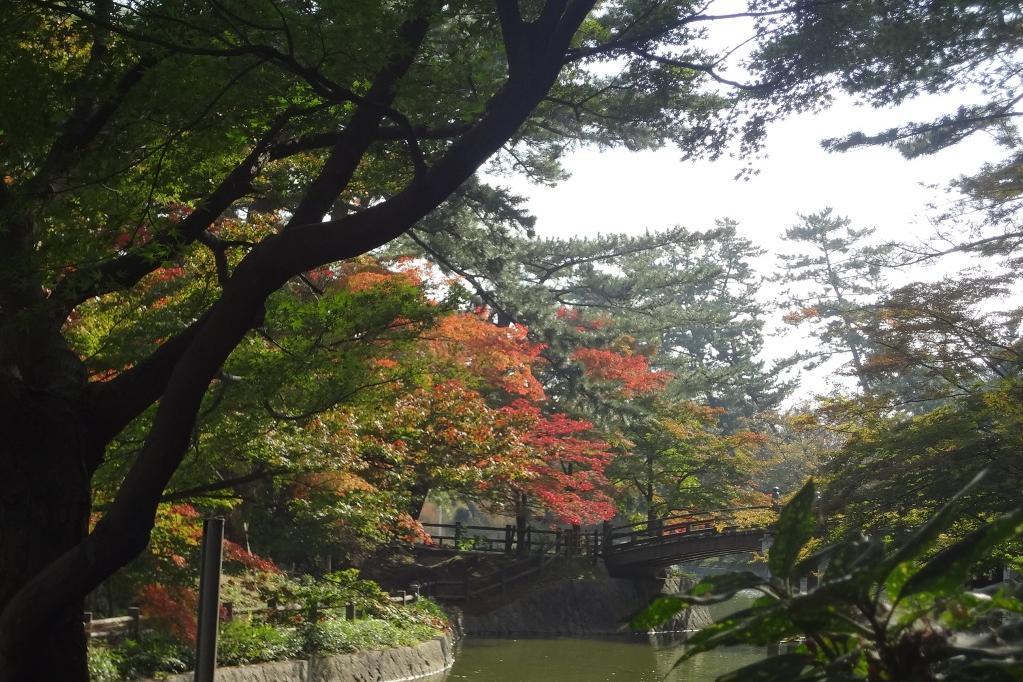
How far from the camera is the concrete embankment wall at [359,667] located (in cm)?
1048

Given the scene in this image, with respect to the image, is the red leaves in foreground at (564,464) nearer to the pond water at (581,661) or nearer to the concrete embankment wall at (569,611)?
the concrete embankment wall at (569,611)

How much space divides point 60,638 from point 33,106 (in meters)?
2.77

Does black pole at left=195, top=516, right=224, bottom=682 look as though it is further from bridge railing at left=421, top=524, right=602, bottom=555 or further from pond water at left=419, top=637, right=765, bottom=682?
bridge railing at left=421, top=524, right=602, bottom=555

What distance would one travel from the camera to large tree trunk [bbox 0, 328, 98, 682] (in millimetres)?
5457

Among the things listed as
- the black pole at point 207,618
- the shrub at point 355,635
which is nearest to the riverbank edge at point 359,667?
the shrub at point 355,635

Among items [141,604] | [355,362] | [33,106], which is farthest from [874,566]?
[141,604]

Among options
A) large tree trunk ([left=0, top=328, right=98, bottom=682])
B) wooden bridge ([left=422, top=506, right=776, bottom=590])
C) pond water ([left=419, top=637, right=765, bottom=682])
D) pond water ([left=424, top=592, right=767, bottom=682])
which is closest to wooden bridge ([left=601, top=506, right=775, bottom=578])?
wooden bridge ([left=422, top=506, right=776, bottom=590])

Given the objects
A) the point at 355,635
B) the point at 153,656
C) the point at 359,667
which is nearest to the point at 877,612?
the point at 153,656

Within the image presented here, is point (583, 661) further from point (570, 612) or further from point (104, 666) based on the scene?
point (104, 666)

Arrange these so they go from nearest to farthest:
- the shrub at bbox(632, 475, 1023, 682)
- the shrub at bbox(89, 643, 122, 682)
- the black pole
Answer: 1. the shrub at bbox(632, 475, 1023, 682)
2. the black pole
3. the shrub at bbox(89, 643, 122, 682)

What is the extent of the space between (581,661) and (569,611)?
6.55m

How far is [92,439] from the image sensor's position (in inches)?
233

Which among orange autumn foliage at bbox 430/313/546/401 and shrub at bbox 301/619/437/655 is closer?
shrub at bbox 301/619/437/655

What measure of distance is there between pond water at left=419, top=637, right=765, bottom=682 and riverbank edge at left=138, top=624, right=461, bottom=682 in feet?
0.93
